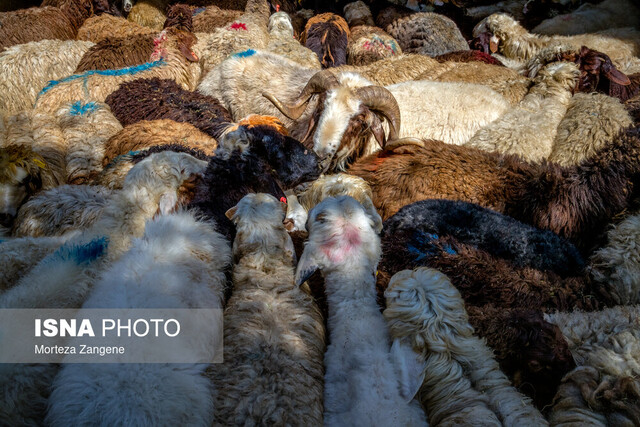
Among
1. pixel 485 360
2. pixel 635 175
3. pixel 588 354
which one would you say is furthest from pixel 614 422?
pixel 635 175

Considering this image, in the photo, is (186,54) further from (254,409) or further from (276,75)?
(254,409)

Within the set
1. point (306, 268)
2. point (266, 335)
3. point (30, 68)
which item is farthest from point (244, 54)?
point (266, 335)

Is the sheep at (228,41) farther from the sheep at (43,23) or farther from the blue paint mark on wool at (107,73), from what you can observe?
the sheep at (43,23)

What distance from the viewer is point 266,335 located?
232cm

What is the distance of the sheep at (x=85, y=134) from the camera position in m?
4.36

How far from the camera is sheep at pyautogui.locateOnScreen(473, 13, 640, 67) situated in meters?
6.96

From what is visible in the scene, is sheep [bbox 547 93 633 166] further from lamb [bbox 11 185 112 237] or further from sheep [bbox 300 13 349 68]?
lamb [bbox 11 185 112 237]

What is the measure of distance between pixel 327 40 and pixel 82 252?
5912 mm

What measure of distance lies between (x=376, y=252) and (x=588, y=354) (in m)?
1.21

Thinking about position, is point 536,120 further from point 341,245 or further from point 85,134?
point 85,134

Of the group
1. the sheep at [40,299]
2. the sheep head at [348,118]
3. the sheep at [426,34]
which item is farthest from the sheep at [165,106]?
the sheep at [426,34]

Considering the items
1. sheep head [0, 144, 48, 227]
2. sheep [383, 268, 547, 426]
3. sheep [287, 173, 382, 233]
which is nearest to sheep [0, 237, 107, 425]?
sheep head [0, 144, 48, 227]

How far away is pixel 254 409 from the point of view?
196 centimetres

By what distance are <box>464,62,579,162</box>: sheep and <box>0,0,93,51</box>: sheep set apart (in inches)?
270
